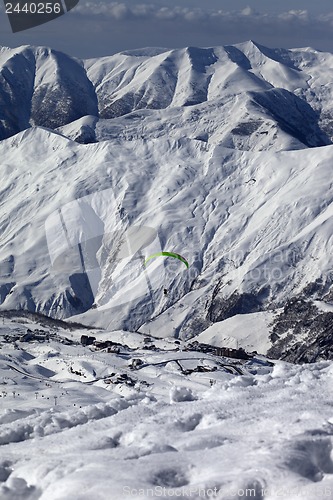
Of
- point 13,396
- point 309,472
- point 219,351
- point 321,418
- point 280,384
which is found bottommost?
point 219,351

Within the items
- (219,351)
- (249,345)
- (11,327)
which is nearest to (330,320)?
(249,345)

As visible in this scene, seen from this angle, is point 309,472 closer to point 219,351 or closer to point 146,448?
point 146,448

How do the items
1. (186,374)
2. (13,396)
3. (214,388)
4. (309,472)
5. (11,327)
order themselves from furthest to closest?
(11,327)
(186,374)
(13,396)
(214,388)
(309,472)

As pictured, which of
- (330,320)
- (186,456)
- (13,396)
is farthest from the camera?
(330,320)

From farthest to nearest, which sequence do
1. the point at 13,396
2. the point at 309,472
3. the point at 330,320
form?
the point at 330,320
the point at 13,396
the point at 309,472

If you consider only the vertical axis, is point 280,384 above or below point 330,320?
above

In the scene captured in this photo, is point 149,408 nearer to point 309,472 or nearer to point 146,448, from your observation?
point 146,448

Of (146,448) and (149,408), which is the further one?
(149,408)

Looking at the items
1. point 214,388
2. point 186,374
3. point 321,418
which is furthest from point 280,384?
point 186,374

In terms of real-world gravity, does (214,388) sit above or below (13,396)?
above
